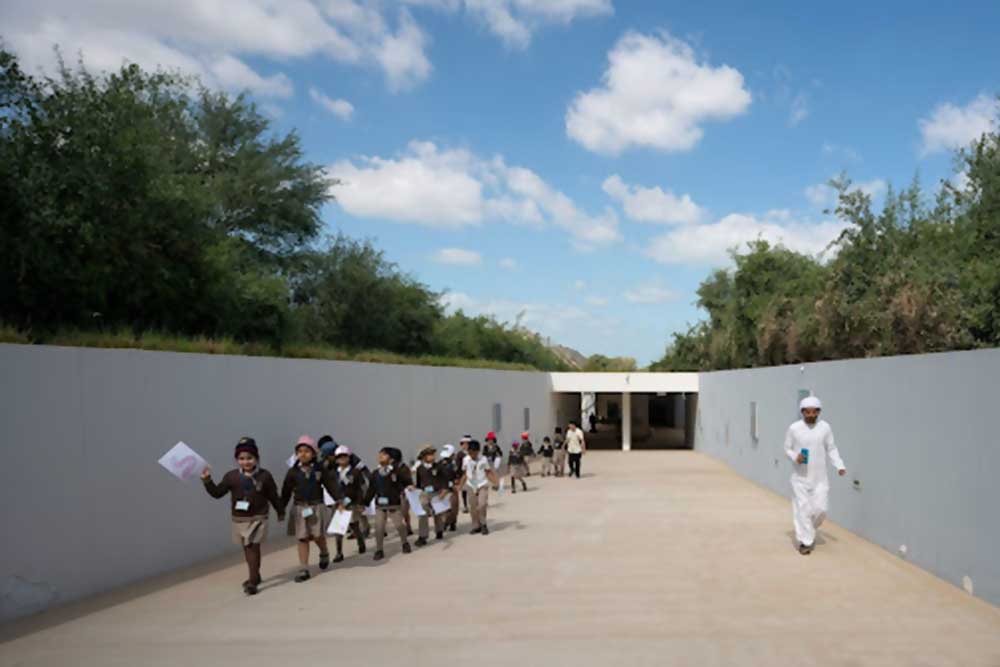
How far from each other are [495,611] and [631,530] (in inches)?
201

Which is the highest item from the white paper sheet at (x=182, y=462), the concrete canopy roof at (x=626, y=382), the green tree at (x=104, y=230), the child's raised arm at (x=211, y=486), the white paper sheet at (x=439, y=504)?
the green tree at (x=104, y=230)

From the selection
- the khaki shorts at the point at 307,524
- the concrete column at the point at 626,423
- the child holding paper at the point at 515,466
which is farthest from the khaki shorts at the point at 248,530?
the concrete column at the point at 626,423

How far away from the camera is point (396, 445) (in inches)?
625

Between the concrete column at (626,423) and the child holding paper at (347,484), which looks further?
the concrete column at (626,423)

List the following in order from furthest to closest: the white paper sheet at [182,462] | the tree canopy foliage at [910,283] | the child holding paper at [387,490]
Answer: the tree canopy foliage at [910,283], the child holding paper at [387,490], the white paper sheet at [182,462]

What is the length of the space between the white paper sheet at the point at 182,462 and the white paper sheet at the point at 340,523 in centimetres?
179

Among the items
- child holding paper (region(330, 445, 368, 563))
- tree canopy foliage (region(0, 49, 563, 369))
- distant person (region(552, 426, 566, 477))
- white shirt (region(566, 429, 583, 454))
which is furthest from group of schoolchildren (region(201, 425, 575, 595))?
distant person (region(552, 426, 566, 477))

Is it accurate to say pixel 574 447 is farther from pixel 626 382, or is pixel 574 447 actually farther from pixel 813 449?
pixel 626 382

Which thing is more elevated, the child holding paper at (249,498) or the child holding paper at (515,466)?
the child holding paper at (249,498)

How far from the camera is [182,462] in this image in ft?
25.6

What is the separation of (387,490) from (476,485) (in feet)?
→ 7.14

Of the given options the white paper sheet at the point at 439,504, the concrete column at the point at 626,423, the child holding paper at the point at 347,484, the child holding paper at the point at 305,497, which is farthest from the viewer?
the concrete column at the point at 626,423

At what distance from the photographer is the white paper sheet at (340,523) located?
9.08m

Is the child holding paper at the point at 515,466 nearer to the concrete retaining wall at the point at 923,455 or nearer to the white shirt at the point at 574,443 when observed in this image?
the white shirt at the point at 574,443
